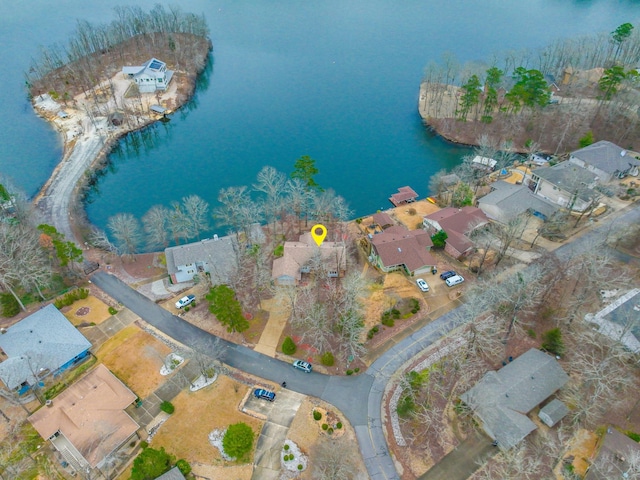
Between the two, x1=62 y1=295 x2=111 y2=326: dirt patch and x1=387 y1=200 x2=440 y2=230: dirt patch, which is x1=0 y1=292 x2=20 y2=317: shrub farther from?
x1=387 y1=200 x2=440 y2=230: dirt patch

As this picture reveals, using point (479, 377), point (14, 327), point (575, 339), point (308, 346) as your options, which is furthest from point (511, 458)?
point (14, 327)

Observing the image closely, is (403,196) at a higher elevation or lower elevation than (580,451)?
higher

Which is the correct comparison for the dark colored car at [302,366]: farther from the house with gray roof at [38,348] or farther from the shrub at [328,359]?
the house with gray roof at [38,348]

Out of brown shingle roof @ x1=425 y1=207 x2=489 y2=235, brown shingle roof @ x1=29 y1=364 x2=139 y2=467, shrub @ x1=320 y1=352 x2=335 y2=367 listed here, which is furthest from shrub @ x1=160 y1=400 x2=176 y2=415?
brown shingle roof @ x1=425 y1=207 x2=489 y2=235

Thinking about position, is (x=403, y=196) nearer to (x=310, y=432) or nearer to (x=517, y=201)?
(x=517, y=201)

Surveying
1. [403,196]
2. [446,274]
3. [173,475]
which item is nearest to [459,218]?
[446,274]
